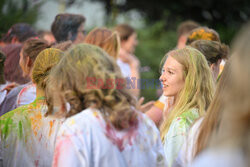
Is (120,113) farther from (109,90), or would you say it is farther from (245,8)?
(245,8)

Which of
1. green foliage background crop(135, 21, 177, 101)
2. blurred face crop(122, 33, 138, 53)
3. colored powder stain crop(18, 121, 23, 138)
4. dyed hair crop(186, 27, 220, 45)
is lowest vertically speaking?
green foliage background crop(135, 21, 177, 101)

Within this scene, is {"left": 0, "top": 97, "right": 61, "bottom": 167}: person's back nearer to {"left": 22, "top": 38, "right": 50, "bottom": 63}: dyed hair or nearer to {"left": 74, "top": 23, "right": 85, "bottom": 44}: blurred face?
{"left": 22, "top": 38, "right": 50, "bottom": 63}: dyed hair

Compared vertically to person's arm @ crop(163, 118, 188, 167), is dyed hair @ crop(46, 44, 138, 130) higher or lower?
higher

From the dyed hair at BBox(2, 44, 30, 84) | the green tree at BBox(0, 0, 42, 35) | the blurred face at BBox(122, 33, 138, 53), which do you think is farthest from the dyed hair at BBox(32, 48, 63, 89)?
the green tree at BBox(0, 0, 42, 35)

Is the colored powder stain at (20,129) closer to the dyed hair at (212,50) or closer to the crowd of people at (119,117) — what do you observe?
the crowd of people at (119,117)

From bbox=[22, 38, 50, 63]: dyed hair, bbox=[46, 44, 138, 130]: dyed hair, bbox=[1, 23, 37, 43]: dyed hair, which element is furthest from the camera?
bbox=[1, 23, 37, 43]: dyed hair

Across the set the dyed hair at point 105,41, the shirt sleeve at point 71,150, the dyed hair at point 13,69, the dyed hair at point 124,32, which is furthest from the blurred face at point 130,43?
the shirt sleeve at point 71,150

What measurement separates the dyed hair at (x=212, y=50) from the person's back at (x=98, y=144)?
1873 millimetres

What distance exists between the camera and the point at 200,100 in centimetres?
289

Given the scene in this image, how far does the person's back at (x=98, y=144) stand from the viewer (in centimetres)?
182

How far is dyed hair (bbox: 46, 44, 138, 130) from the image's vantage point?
1.96 metres

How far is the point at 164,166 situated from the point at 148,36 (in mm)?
9736

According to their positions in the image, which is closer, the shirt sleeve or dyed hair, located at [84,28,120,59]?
the shirt sleeve

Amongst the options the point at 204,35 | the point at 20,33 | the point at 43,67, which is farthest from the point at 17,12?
the point at 43,67
